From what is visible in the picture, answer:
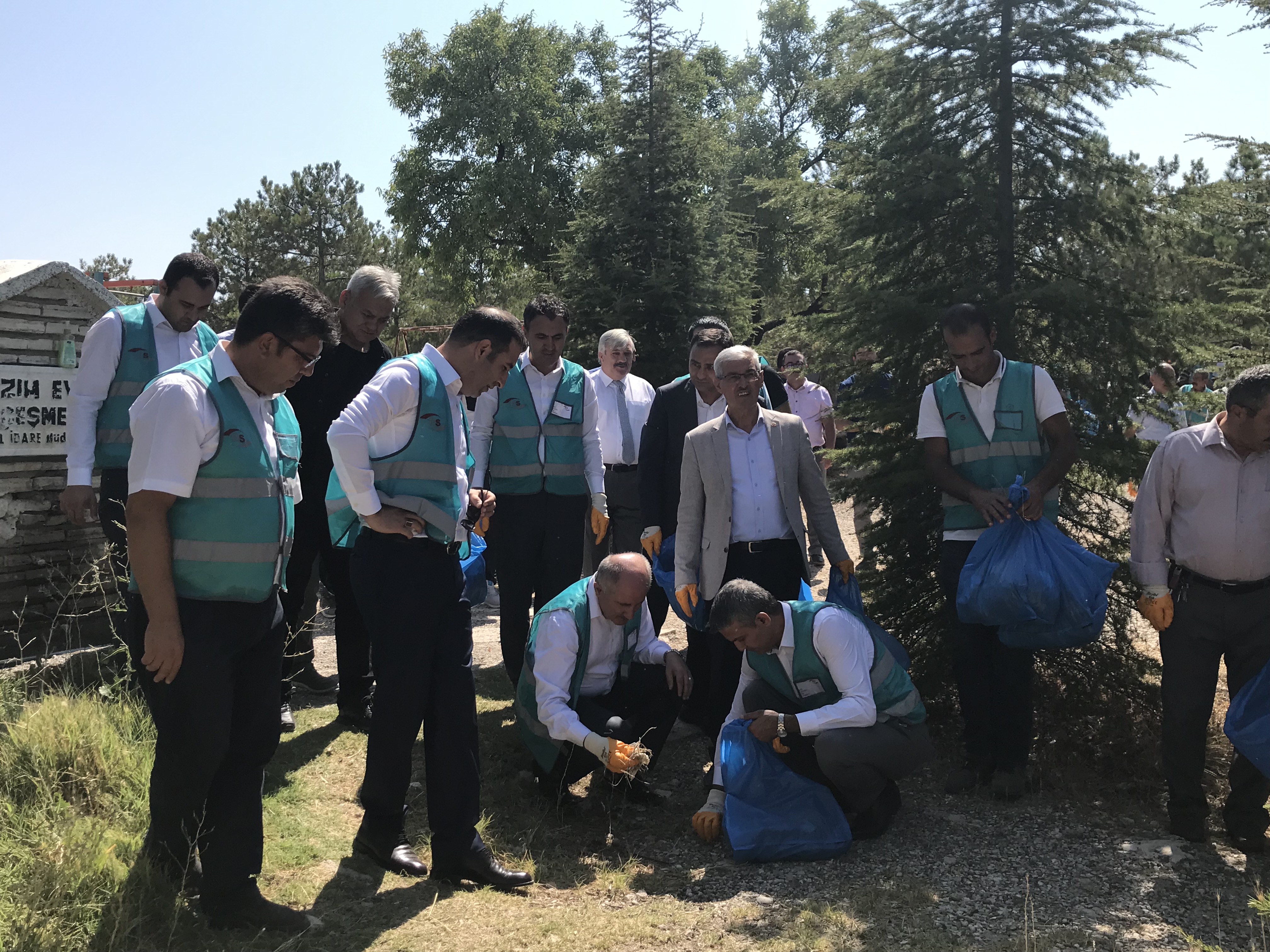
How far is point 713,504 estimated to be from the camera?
4609 millimetres

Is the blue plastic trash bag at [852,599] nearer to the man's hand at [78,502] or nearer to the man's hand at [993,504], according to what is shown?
the man's hand at [993,504]

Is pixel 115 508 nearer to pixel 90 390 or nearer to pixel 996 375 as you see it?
pixel 90 390

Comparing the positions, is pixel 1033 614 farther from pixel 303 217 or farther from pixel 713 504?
pixel 303 217

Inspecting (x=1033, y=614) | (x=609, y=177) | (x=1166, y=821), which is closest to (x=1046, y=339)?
(x=1033, y=614)

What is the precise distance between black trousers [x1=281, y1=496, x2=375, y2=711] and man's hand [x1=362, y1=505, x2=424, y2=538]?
→ 1452mm

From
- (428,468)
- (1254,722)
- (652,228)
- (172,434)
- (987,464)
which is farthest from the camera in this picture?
(652,228)

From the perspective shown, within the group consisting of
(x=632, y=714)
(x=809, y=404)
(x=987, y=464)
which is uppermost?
(x=809, y=404)

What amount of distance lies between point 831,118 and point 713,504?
11.5ft

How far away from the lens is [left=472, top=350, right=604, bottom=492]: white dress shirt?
507cm

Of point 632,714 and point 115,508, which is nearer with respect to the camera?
point 115,508

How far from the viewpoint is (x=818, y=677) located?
4.14 m

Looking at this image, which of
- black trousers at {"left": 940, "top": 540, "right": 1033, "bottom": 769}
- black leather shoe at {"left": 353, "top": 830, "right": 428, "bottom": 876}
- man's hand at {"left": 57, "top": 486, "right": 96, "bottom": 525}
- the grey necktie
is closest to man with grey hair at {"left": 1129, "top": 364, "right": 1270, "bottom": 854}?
black trousers at {"left": 940, "top": 540, "right": 1033, "bottom": 769}

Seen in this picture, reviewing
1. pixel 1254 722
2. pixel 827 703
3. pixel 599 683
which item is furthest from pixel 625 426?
pixel 1254 722

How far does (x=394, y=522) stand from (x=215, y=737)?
828 millimetres
